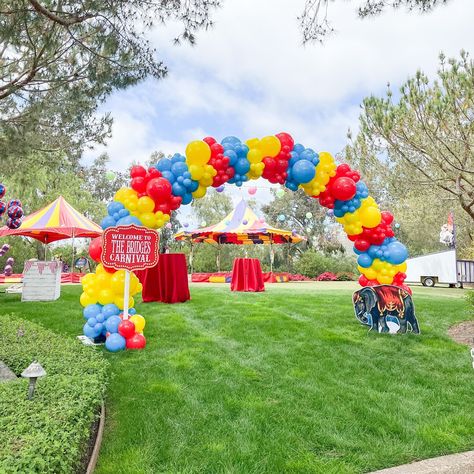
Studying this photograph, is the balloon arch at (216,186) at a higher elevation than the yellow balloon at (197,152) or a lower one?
lower

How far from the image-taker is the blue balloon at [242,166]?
277 inches

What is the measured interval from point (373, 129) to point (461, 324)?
6.89 m

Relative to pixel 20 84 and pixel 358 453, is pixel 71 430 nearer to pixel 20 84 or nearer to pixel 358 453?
pixel 358 453

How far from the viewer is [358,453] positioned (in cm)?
322

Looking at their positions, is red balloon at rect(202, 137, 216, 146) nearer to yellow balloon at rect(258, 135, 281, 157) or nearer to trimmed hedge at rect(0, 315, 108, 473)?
yellow balloon at rect(258, 135, 281, 157)

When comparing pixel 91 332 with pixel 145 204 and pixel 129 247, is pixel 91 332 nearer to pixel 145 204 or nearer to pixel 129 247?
pixel 129 247

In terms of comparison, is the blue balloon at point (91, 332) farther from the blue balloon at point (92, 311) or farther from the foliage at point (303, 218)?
the foliage at point (303, 218)

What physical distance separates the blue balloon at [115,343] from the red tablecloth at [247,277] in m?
8.27

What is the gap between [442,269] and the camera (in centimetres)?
1914

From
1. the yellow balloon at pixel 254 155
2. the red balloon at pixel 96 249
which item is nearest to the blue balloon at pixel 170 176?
the yellow balloon at pixel 254 155

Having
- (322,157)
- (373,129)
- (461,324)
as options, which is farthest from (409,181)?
(322,157)

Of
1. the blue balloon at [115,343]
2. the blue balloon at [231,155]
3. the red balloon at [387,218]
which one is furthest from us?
the red balloon at [387,218]

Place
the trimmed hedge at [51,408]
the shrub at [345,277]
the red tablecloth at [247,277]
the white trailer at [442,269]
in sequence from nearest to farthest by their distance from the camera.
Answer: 1. the trimmed hedge at [51,408]
2. the red tablecloth at [247,277]
3. the white trailer at [442,269]
4. the shrub at [345,277]

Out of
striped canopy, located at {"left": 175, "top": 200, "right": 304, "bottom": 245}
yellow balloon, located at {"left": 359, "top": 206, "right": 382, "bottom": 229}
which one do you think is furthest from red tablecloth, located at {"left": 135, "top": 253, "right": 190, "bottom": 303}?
striped canopy, located at {"left": 175, "top": 200, "right": 304, "bottom": 245}
